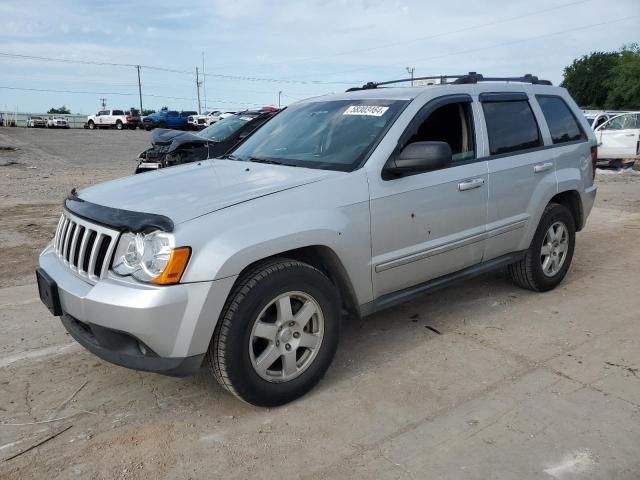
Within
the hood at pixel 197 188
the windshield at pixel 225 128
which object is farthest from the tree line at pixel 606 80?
the hood at pixel 197 188

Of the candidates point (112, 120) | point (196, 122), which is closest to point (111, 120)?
point (112, 120)

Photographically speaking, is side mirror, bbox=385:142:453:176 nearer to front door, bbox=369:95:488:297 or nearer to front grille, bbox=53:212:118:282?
front door, bbox=369:95:488:297

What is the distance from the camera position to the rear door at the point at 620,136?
50.6ft

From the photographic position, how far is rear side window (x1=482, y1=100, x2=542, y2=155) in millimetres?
4406

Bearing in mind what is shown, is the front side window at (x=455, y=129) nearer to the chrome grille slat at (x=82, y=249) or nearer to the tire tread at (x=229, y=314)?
the tire tread at (x=229, y=314)

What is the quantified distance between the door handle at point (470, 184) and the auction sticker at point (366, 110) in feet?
2.47

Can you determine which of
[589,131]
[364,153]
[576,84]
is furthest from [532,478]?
[576,84]

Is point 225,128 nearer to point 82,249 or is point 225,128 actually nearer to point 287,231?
point 82,249

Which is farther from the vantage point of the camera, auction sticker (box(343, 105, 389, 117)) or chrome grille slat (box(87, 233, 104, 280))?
auction sticker (box(343, 105, 389, 117))

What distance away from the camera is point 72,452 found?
2.81 meters

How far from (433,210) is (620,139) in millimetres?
14254

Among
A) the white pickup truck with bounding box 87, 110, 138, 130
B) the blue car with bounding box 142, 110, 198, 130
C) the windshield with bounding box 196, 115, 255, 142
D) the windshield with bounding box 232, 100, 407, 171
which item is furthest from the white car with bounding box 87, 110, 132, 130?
the windshield with bounding box 232, 100, 407, 171

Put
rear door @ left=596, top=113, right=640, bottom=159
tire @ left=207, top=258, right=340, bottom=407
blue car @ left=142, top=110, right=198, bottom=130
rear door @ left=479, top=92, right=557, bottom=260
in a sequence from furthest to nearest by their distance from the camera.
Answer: blue car @ left=142, top=110, right=198, bottom=130 < rear door @ left=596, top=113, right=640, bottom=159 < rear door @ left=479, top=92, right=557, bottom=260 < tire @ left=207, top=258, right=340, bottom=407

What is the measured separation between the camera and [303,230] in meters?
3.11
